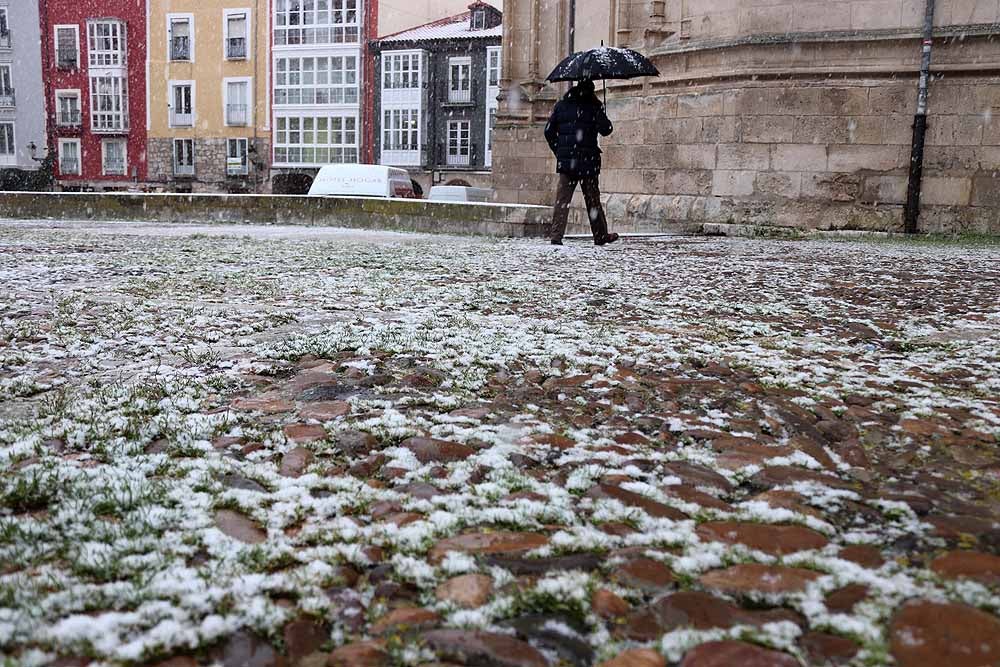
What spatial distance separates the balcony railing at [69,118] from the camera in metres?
44.5

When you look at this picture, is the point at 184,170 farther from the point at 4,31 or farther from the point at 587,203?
the point at 587,203

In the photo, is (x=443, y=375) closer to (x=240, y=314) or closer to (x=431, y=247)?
(x=240, y=314)

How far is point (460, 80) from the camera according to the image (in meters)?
40.8

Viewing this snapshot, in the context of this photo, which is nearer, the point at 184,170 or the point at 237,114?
the point at 237,114

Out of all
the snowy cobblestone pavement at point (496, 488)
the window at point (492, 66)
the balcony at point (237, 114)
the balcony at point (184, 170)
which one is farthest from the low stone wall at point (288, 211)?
the balcony at point (184, 170)

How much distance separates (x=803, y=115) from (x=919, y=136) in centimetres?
150

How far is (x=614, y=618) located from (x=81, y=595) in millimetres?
937

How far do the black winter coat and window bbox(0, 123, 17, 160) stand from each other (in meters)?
44.2

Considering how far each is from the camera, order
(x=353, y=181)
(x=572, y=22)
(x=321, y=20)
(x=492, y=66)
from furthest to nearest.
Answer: (x=321, y=20) < (x=492, y=66) < (x=353, y=181) < (x=572, y=22)

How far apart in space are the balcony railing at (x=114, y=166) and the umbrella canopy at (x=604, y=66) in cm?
3966

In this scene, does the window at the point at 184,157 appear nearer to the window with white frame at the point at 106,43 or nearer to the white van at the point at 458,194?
the window with white frame at the point at 106,43

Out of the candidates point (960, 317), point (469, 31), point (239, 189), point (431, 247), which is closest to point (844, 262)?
point (960, 317)

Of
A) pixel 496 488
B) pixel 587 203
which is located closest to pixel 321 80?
pixel 587 203

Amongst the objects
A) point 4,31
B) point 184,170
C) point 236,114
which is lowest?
point 184,170
